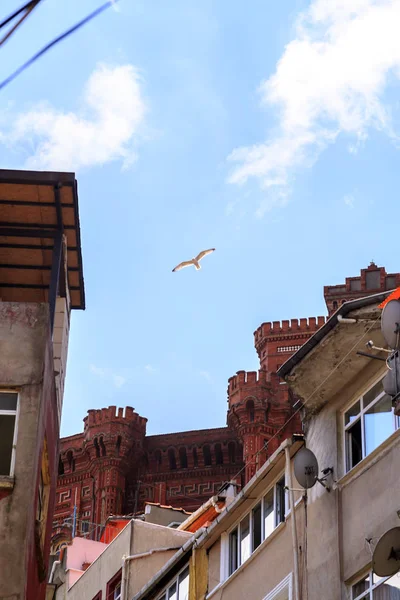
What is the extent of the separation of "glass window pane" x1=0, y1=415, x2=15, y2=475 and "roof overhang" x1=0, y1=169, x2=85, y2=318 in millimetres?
2636

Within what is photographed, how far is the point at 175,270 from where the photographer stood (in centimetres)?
3531

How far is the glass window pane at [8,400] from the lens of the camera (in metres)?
15.8

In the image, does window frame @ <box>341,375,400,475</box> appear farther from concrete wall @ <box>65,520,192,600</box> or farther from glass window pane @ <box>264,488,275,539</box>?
concrete wall @ <box>65,520,192,600</box>

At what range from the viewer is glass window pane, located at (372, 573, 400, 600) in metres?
13.7

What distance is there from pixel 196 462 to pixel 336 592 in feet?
148

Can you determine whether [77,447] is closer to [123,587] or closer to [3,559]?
[123,587]

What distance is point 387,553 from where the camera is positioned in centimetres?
1322

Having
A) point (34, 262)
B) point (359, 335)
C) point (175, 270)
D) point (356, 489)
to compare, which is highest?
point (175, 270)

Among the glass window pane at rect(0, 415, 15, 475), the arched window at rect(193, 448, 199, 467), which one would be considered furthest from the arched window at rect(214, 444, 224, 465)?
the glass window pane at rect(0, 415, 15, 475)

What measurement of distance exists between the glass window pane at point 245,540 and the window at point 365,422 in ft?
11.1

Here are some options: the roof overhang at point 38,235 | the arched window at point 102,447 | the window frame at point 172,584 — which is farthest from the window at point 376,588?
the arched window at point 102,447

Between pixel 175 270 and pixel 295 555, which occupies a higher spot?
pixel 175 270

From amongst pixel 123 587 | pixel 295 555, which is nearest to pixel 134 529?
pixel 123 587

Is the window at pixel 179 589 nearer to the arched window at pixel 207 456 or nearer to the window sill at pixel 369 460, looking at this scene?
the window sill at pixel 369 460
